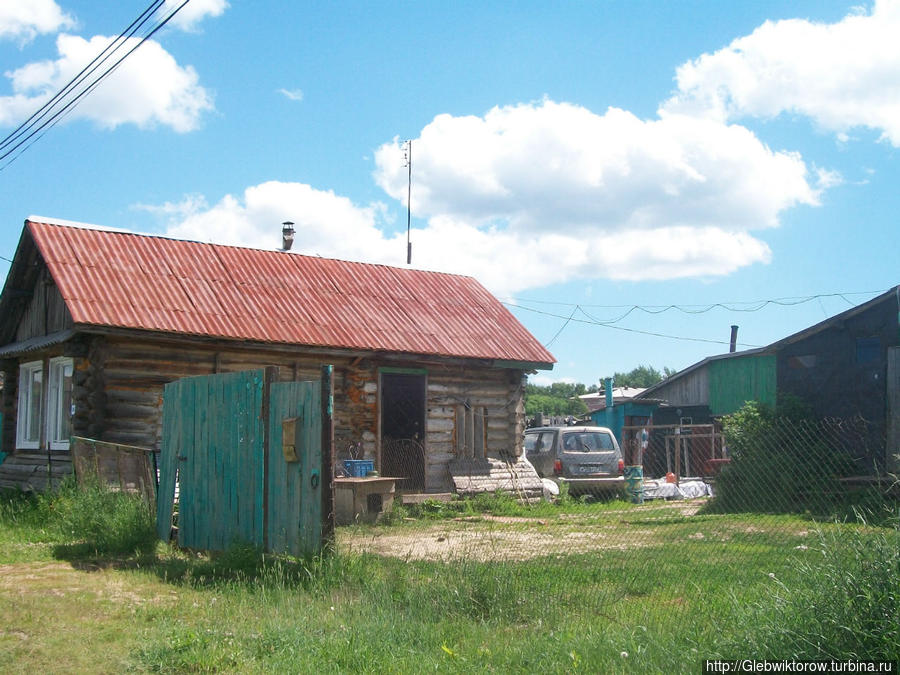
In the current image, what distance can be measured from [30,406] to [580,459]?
11.3m

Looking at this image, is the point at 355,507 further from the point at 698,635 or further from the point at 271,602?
the point at 698,635

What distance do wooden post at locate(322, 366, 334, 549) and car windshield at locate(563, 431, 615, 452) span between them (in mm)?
11740

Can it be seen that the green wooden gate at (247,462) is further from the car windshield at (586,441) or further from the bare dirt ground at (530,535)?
the car windshield at (586,441)

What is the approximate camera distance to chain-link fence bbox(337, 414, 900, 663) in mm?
5234

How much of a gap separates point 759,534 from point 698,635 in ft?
16.3

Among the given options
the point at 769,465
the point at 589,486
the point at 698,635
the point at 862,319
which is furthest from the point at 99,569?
the point at 862,319

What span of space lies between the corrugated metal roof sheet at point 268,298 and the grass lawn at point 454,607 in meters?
5.34

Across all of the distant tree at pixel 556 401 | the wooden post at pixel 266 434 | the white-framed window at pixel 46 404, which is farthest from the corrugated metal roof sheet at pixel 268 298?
the distant tree at pixel 556 401

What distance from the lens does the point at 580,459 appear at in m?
19.4

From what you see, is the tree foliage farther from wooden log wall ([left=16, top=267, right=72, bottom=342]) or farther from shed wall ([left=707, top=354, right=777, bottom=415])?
wooden log wall ([left=16, top=267, right=72, bottom=342])

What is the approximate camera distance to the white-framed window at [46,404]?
51.0ft

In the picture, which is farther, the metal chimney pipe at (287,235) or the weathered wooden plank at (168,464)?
the metal chimney pipe at (287,235)

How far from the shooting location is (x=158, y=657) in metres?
5.80

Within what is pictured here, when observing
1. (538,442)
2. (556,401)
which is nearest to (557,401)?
(556,401)
